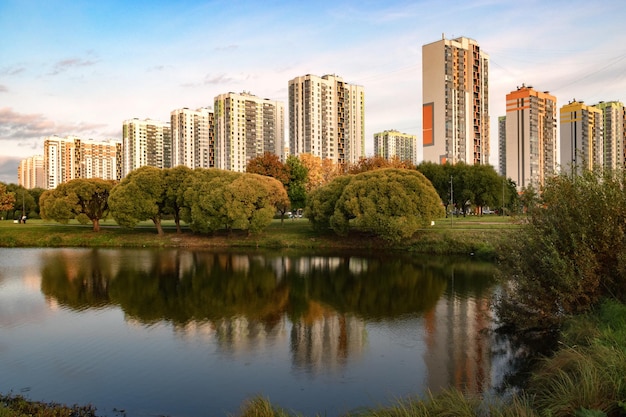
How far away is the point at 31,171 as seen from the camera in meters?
182

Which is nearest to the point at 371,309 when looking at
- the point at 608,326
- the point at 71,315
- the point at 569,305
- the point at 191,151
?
the point at 569,305

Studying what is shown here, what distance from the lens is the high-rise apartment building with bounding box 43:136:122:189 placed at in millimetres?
150500

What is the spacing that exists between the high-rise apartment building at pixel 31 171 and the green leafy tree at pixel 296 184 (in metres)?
133

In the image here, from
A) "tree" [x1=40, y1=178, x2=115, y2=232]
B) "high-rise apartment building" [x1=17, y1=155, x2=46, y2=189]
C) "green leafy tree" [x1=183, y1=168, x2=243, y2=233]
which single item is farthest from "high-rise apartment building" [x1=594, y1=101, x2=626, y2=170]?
"high-rise apartment building" [x1=17, y1=155, x2=46, y2=189]

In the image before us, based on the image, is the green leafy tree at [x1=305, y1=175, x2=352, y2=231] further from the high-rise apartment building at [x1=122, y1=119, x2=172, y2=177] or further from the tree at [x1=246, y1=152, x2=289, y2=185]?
the high-rise apartment building at [x1=122, y1=119, x2=172, y2=177]

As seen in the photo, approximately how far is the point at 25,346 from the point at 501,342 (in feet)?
52.2

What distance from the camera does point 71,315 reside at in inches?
824

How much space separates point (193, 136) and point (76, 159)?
47005 mm

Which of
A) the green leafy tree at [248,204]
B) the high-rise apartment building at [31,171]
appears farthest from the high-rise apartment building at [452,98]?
the high-rise apartment building at [31,171]

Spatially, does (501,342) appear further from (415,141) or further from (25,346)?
(415,141)

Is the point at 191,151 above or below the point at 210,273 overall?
above

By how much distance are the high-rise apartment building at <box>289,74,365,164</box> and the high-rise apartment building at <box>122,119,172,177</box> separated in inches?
2129

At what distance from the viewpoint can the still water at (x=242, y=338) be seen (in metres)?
12.1

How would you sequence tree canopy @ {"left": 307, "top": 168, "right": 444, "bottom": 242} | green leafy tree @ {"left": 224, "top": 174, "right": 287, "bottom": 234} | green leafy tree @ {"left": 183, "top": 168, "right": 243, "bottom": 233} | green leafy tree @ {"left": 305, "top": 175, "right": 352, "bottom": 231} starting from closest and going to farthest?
1. tree canopy @ {"left": 307, "top": 168, "right": 444, "bottom": 242}
2. green leafy tree @ {"left": 224, "top": 174, "right": 287, "bottom": 234}
3. green leafy tree @ {"left": 305, "top": 175, "right": 352, "bottom": 231}
4. green leafy tree @ {"left": 183, "top": 168, "right": 243, "bottom": 233}
